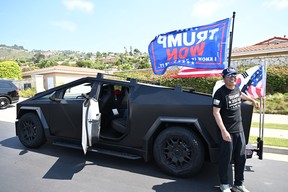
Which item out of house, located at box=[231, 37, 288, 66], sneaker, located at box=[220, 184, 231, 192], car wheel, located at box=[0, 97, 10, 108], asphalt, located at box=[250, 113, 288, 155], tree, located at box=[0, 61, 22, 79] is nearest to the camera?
sneaker, located at box=[220, 184, 231, 192]

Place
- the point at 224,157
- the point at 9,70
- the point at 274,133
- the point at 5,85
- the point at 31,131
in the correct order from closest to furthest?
the point at 224,157 < the point at 31,131 < the point at 274,133 < the point at 5,85 < the point at 9,70

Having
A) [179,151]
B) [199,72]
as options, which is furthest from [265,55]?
[179,151]

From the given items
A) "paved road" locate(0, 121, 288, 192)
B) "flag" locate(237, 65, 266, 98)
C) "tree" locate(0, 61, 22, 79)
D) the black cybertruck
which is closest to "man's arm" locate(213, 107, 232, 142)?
the black cybertruck

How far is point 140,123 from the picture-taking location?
11.1 ft

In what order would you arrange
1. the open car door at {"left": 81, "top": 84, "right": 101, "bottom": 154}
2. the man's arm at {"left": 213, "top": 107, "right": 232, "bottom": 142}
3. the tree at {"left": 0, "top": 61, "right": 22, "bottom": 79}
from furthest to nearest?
the tree at {"left": 0, "top": 61, "right": 22, "bottom": 79}
the open car door at {"left": 81, "top": 84, "right": 101, "bottom": 154}
the man's arm at {"left": 213, "top": 107, "right": 232, "bottom": 142}

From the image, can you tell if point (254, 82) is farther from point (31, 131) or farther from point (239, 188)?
point (31, 131)

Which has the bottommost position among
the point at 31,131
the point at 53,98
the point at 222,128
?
the point at 31,131

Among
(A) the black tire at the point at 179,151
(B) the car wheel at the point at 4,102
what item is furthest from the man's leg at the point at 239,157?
(B) the car wheel at the point at 4,102

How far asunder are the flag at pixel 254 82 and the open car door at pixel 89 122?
294cm

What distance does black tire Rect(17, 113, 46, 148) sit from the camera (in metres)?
4.29

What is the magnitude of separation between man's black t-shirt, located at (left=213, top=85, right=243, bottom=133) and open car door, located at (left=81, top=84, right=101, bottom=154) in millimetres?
1949

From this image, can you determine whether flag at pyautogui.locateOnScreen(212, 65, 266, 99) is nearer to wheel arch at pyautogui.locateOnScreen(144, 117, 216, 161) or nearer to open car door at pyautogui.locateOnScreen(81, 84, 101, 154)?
wheel arch at pyautogui.locateOnScreen(144, 117, 216, 161)

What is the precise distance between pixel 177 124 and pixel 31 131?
10.6ft

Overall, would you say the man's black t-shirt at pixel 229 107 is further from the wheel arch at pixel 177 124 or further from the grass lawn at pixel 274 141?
the grass lawn at pixel 274 141
